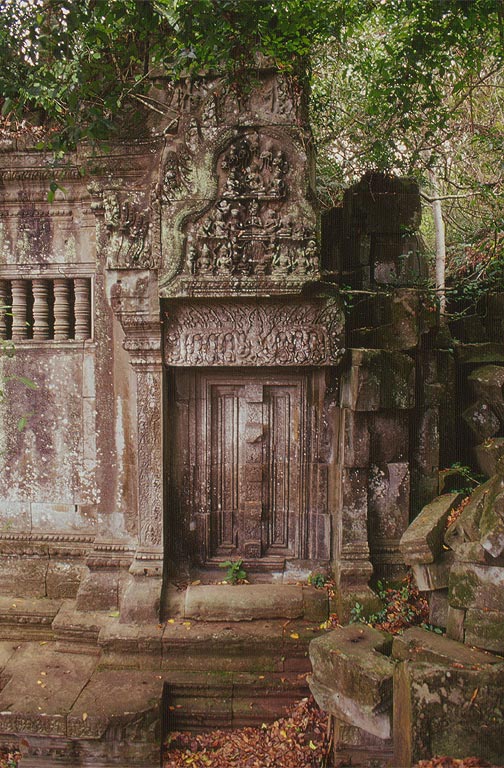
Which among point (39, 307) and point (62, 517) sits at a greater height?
point (39, 307)

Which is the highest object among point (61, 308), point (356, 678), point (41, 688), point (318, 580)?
point (61, 308)

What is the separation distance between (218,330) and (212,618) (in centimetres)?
255

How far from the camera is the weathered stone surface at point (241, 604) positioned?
4762 mm

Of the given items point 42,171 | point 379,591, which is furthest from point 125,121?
point 379,591

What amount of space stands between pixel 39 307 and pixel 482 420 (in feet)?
15.2

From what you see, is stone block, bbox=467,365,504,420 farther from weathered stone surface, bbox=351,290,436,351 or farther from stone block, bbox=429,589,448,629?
stone block, bbox=429,589,448,629

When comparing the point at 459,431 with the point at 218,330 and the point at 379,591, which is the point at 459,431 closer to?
the point at 379,591

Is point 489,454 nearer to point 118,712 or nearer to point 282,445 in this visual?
point 282,445

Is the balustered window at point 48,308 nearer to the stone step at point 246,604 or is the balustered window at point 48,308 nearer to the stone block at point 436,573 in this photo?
the stone step at point 246,604

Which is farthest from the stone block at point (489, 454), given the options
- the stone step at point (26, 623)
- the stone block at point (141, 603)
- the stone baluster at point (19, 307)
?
the stone baluster at point (19, 307)

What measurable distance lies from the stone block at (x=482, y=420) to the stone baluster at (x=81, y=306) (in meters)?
4.01

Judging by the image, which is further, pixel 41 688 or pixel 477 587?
pixel 41 688

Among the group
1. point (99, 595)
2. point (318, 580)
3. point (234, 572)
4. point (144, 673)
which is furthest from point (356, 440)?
point (99, 595)

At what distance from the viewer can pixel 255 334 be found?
488 cm
